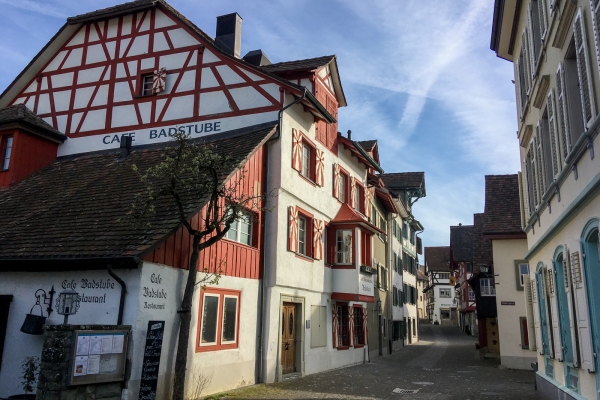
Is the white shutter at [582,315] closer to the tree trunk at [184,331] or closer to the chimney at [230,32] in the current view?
the tree trunk at [184,331]

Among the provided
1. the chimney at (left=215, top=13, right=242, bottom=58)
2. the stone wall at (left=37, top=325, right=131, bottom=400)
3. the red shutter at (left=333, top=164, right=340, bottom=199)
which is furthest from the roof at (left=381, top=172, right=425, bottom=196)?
the stone wall at (left=37, top=325, right=131, bottom=400)

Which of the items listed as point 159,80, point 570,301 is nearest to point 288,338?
point 570,301

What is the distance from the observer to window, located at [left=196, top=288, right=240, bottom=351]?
11648mm

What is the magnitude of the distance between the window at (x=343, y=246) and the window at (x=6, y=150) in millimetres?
10337

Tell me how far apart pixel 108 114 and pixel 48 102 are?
102 inches

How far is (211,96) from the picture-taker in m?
15.8

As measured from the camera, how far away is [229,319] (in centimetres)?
1262

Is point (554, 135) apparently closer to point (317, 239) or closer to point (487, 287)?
point (317, 239)

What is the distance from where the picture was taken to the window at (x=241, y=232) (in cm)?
1306

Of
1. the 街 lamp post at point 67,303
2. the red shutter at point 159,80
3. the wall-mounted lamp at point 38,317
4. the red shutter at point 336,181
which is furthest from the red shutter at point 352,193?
the 街 lamp post at point 67,303

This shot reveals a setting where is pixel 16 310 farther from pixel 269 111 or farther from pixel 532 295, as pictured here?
pixel 532 295

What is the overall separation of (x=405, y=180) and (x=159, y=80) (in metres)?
22.3

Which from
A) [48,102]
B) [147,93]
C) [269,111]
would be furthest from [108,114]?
[269,111]

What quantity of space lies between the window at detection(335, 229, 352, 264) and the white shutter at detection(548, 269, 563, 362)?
26.1 ft
